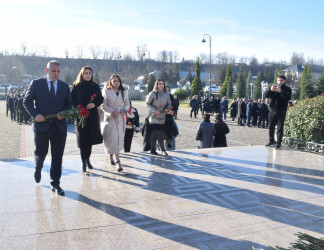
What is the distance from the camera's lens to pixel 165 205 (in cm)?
392

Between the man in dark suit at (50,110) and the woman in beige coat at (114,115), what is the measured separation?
4.05 ft

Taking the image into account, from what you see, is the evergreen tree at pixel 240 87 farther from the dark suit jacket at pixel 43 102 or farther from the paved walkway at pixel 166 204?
the dark suit jacket at pixel 43 102

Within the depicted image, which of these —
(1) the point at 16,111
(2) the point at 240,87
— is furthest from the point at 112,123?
A: (2) the point at 240,87

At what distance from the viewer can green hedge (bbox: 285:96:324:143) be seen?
714cm

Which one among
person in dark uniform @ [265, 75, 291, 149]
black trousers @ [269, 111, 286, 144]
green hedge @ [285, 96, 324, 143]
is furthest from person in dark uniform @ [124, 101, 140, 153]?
green hedge @ [285, 96, 324, 143]

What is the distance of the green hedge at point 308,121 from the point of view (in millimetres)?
7137

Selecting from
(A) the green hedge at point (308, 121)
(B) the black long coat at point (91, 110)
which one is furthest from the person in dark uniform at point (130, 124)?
(A) the green hedge at point (308, 121)

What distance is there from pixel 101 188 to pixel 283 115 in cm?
481

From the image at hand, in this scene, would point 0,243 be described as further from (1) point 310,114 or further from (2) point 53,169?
(1) point 310,114

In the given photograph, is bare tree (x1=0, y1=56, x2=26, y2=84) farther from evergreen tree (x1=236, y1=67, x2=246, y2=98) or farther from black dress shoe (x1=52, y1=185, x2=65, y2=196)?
black dress shoe (x1=52, y1=185, x2=65, y2=196)

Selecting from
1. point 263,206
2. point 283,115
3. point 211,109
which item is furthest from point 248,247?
point 211,109

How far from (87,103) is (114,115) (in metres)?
0.52

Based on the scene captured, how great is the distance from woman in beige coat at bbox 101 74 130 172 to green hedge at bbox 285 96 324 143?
4.48 metres

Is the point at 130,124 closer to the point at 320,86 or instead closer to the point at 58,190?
the point at 58,190
